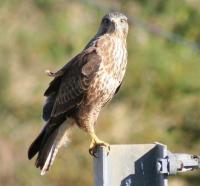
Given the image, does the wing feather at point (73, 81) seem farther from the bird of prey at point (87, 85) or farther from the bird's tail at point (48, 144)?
the bird's tail at point (48, 144)

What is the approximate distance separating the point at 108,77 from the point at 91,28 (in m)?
9.53

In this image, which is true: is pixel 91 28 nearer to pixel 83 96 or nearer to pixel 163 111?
pixel 163 111

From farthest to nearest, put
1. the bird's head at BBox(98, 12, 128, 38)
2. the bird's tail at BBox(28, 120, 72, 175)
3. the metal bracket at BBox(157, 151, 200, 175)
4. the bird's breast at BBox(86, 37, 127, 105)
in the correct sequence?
the bird's head at BBox(98, 12, 128, 38)
the bird's breast at BBox(86, 37, 127, 105)
the bird's tail at BBox(28, 120, 72, 175)
the metal bracket at BBox(157, 151, 200, 175)

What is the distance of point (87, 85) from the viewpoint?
6117 millimetres

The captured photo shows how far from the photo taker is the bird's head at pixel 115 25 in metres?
6.18

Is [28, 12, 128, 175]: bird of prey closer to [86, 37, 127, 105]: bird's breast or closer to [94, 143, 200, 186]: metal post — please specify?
[86, 37, 127, 105]: bird's breast

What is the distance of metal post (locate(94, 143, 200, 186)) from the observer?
3.82m

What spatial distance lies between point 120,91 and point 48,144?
724 cm

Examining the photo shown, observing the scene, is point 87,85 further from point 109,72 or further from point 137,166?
point 137,166

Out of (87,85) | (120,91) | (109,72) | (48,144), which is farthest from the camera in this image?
(120,91)

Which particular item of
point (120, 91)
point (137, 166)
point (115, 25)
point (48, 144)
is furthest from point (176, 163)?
point (120, 91)

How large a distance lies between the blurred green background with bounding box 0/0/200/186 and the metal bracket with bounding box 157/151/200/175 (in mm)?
6026

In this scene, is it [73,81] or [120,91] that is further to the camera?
[120,91]

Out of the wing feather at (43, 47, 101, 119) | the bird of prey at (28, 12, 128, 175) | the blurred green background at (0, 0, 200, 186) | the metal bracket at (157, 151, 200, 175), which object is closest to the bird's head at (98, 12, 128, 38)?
the bird of prey at (28, 12, 128, 175)
